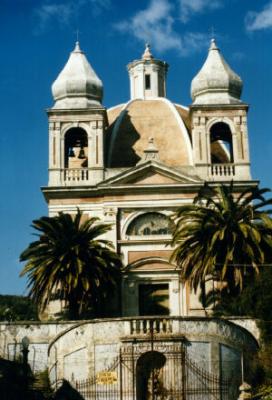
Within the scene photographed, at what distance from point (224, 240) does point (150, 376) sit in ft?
40.1

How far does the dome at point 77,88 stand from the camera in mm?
59188

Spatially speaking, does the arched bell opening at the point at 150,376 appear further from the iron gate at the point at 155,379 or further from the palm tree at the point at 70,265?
the palm tree at the point at 70,265

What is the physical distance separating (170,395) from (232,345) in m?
4.03

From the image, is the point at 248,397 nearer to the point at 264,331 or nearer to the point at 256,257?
the point at 264,331

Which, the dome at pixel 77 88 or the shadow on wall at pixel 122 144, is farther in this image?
the shadow on wall at pixel 122 144

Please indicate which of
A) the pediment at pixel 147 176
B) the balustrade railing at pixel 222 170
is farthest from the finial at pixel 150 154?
the balustrade railing at pixel 222 170

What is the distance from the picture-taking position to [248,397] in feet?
116

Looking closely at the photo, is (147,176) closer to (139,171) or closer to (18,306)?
(139,171)

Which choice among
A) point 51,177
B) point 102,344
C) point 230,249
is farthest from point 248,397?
point 51,177

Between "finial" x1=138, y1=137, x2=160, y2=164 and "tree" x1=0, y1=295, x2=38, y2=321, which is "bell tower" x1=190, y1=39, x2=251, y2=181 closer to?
"finial" x1=138, y1=137, x2=160, y2=164

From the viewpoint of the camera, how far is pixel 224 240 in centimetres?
4959

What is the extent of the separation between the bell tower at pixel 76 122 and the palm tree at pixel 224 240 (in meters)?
7.92

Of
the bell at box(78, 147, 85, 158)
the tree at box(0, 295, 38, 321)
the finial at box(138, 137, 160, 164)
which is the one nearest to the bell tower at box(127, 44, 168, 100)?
the bell at box(78, 147, 85, 158)

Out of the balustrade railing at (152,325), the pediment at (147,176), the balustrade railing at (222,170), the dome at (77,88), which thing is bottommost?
the balustrade railing at (152,325)
